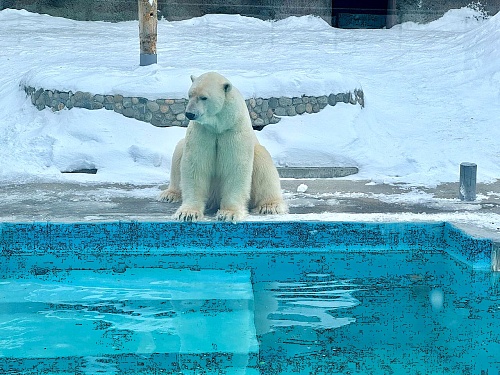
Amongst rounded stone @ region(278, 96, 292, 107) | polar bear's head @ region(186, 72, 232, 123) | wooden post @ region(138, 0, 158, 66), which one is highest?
wooden post @ region(138, 0, 158, 66)

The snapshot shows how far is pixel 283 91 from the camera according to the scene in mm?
8336

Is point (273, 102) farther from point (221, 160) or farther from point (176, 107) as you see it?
point (221, 160)

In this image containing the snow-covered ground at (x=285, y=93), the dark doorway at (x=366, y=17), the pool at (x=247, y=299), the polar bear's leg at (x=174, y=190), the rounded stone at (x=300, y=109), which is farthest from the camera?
the dark doorway at (x=366, y=17)

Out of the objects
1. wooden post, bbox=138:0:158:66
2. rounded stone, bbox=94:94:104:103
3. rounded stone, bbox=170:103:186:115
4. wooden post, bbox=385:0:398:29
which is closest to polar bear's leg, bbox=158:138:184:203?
rounded stone, bbox=170:103:186:115

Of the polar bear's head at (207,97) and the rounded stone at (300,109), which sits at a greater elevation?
the polar bear's head at (207,97)

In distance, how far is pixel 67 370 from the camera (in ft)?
12.3

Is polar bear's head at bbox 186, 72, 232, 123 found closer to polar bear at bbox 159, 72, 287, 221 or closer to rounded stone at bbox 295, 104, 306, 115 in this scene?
polar bear at bbox 159, 72, 287, 221

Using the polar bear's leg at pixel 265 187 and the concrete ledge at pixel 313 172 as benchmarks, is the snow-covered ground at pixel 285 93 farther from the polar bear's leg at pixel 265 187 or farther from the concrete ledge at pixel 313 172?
the polar bear's leg at pixel 265 187

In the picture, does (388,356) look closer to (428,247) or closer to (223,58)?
(428,247)

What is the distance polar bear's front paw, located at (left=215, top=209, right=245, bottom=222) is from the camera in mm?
5422

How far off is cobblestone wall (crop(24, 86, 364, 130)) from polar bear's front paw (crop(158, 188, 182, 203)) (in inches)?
76.3

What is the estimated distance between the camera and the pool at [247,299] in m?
3.93

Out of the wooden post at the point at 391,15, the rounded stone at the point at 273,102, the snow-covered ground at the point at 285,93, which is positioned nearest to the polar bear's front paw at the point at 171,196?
the snow-covered ground at the point at 285,93

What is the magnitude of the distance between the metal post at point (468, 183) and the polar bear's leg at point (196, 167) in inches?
79.0
